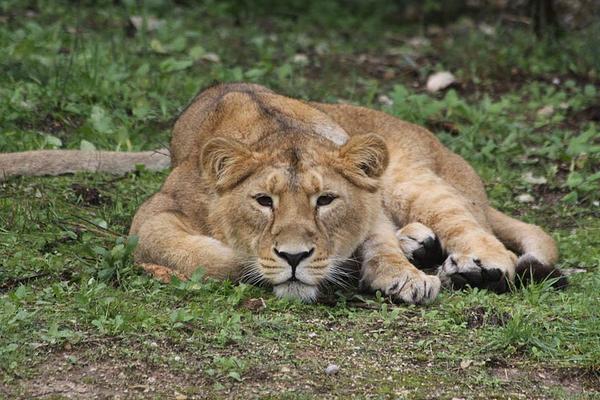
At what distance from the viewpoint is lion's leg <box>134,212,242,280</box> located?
5.15 meters

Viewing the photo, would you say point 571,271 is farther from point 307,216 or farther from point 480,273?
point 307,216

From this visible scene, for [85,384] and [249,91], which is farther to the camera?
[249,91]

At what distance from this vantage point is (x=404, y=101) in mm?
8617

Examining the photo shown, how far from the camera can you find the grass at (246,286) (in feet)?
13.9

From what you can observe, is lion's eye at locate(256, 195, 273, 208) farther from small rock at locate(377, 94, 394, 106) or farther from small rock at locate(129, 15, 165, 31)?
small rock at locate(129, 15, 165, 31)

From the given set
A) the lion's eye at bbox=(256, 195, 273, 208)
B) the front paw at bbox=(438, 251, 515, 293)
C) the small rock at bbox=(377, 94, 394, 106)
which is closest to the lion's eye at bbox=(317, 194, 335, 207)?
the lion's eye at bbox=(256, 195, 273, 208)

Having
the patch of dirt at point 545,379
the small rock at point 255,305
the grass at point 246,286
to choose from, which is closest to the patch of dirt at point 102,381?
the grass at point 246,286

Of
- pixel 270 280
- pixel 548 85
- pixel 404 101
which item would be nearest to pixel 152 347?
pixel 270 280

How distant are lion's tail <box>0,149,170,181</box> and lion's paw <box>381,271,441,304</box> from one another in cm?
229

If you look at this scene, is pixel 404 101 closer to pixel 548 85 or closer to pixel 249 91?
pixel 548 85

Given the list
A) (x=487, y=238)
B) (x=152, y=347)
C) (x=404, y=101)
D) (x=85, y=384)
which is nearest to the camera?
(x=85, y=384)

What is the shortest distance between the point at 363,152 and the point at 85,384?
6.12 feet

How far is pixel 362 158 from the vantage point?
5348 millimetres

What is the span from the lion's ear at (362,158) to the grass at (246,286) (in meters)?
0.55
